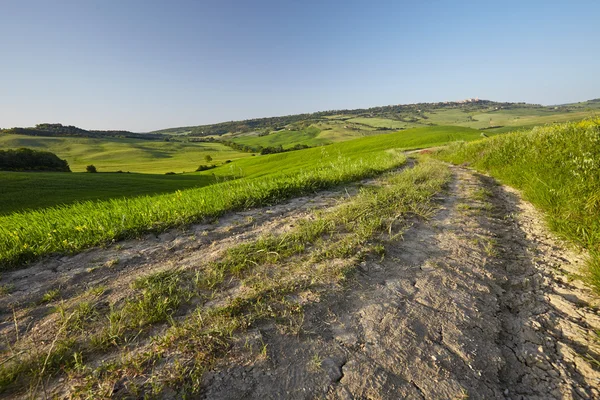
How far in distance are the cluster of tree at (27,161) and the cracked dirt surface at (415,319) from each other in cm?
4685

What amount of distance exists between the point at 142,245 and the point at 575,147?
34.1ft

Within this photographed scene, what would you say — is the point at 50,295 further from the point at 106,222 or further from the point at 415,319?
the point at 415,319

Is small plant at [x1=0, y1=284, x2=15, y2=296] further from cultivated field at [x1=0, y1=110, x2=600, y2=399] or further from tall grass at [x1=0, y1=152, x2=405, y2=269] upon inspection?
tall grass at [x1=0, y1=152, x2=405, y2=269]

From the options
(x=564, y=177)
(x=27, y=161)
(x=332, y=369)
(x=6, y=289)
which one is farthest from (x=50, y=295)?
(x=27, y=161)

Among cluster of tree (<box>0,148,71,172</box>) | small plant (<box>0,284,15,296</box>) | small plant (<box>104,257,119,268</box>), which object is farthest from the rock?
cluster of tree (<box>0,148,71,172</box>)

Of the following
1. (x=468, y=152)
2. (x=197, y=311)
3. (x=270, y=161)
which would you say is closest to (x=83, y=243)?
(x=197, y=311)

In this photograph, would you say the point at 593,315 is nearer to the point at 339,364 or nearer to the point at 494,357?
the point at 494,357

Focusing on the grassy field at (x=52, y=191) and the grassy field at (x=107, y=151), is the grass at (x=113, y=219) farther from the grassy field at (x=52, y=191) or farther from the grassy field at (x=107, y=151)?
the grassy field at (x=107, y=151)

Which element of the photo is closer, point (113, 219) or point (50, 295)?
point (50, 295)

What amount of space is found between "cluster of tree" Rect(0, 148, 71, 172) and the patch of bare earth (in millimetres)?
49412

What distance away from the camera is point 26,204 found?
56.5ft

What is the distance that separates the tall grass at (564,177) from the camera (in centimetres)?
A: 404

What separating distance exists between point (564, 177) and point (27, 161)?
56.4 meters

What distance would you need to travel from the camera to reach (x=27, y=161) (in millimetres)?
39094
